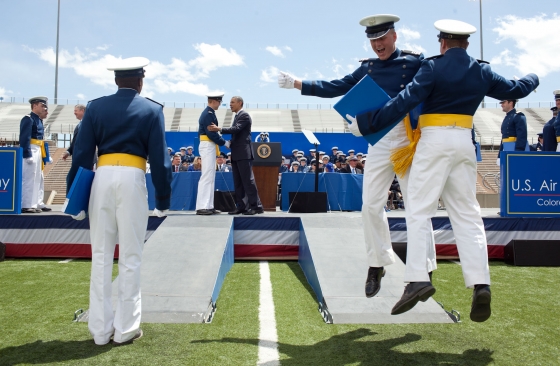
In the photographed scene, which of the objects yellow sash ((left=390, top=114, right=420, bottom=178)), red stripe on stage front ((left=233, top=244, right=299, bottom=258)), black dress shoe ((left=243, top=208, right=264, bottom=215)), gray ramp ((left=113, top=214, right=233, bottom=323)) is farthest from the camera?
black dress shoe ((left=243, top=208, right=264, bottom=215))

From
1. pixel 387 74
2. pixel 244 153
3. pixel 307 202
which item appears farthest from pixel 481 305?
pixel 307 202

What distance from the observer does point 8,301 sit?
4875 mm

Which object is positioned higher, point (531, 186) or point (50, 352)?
point (531, 186)

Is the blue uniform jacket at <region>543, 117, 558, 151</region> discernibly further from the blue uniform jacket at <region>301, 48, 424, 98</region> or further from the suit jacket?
the blue uniform jacket at <region>301, 48, 424, 98</region>

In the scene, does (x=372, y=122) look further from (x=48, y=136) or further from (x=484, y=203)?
(x=48, y=136)

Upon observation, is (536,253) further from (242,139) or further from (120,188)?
(120,188)

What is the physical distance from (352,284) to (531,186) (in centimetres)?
470

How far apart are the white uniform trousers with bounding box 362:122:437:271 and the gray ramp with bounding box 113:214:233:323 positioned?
1546mm

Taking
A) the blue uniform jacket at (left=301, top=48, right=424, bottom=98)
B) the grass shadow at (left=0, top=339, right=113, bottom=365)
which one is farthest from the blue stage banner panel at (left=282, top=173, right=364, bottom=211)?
the grass shadow at (left=0, top=339, right=113, bottom=365)

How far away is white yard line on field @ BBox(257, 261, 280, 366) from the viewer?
330 centimetres

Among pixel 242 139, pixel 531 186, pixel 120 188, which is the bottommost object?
pixel 120 188

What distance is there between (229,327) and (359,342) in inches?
42.0

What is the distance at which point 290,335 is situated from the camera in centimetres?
→ 387

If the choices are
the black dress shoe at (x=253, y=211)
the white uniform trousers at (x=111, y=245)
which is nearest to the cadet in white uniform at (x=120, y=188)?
the white uniform trousers at (x=111, y=245)
